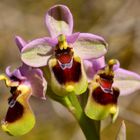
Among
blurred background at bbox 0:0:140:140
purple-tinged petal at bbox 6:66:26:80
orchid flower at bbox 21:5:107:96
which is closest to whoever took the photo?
orchid flower at bbox 21:5:107:96

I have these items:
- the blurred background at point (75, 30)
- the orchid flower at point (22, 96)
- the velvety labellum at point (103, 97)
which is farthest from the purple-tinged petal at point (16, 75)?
the blurred background at point (75, 30)

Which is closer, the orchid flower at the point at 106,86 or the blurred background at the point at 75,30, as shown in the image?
the orchid flower at the point at 106,86

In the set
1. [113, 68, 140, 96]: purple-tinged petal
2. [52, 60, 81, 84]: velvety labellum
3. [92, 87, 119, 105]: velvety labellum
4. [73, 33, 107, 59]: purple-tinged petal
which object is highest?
[73, 33, 107, 59]: purple-tinged petal

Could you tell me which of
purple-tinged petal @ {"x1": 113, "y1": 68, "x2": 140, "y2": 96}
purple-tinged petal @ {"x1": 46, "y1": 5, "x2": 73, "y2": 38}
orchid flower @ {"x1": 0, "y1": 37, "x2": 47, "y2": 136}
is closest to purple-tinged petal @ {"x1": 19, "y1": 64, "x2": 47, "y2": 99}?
orchid flower @ {"x1": 0, "y1": 37, "x2": 47, "y2": 136}

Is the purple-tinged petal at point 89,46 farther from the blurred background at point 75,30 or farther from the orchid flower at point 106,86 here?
the blurred background at point 75,30

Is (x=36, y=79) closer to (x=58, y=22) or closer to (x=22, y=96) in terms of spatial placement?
(x=22, y=96)

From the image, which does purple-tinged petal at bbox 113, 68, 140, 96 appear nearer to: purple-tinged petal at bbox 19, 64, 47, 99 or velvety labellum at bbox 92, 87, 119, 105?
velvety labellum at bbox 92, 87, 119, 105

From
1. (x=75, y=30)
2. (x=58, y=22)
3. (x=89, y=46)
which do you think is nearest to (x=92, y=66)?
(x=89, y=46)
